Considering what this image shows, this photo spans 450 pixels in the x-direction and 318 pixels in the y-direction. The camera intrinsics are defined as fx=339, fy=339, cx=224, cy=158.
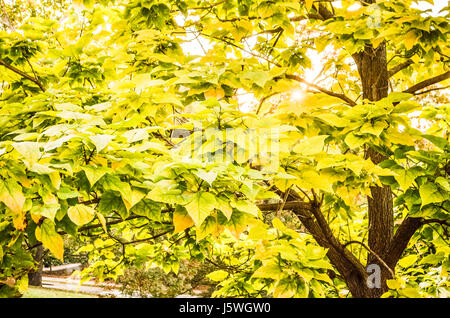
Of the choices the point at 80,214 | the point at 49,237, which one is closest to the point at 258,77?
the point at 80,214

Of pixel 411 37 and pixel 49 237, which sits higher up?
pixel 411 37

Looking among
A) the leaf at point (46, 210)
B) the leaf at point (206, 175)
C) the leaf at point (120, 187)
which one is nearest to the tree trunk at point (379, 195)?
the leaf at point (206, 175)

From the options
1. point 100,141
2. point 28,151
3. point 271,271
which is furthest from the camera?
point 271,271

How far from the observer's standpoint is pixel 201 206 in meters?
1.15

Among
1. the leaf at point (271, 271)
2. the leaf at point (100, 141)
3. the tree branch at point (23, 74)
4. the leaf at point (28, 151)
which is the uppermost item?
the tree branch at point (23, 74)

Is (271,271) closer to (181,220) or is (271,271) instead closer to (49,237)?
(181,220)

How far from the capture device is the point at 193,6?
267 cm

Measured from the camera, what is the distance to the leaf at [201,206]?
3.67 feet

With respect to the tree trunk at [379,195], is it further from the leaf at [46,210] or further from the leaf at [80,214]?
the leaf at [46,210]

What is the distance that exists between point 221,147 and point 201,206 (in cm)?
35
